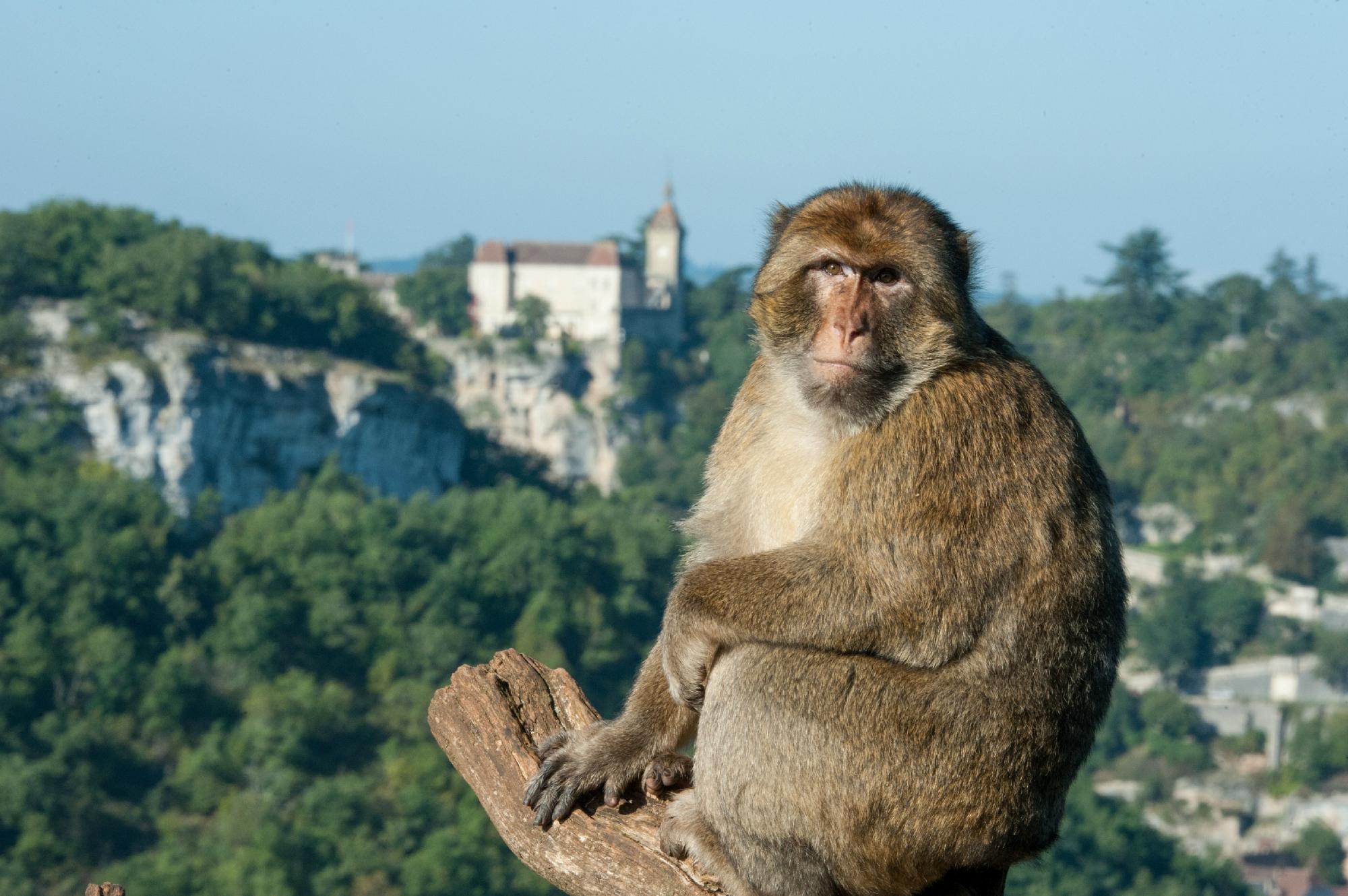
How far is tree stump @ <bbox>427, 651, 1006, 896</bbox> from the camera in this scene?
499cm

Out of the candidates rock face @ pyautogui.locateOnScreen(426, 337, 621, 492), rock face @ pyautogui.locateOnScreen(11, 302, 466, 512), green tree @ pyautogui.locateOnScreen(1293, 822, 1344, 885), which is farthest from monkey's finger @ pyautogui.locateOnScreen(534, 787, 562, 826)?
rock face @ pyautogui.locateOnScreen(426, 337, 621, 492)

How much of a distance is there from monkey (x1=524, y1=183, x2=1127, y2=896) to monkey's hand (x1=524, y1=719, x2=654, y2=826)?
0.31 metres

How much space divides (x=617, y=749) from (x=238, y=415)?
92518 mm

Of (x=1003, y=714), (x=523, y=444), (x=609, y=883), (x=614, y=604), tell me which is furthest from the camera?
(x=523, y=444)

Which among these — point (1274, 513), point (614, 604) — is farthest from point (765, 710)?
point (1274, 513)

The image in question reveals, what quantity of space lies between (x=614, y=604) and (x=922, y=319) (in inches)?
3387

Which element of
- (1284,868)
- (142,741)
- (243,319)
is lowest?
(1284,868)

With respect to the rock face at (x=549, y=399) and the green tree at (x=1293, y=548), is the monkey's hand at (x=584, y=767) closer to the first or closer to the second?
the green tree at (x=1293, y=548)

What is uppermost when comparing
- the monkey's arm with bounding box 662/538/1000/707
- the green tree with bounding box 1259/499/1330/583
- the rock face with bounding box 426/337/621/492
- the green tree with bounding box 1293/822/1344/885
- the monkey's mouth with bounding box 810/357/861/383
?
the monkey's mouth with bounding box 810/357/861/383

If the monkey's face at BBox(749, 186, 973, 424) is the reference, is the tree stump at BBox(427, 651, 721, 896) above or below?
below

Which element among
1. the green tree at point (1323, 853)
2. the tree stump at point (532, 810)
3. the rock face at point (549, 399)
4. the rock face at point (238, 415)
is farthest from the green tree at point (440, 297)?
the tree stump at point (532, 810)

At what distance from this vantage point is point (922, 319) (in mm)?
4895

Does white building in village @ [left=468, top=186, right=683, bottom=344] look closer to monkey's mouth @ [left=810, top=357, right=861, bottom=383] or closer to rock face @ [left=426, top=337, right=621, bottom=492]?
rock face @ [left=426, top=337, right=621, bottom=492]

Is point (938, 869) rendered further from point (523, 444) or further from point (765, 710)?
point (523, 444)
